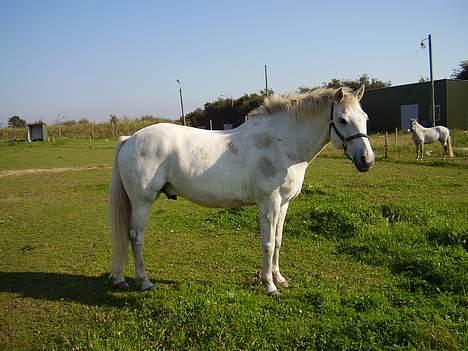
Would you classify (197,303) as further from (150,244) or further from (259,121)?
(150,244)

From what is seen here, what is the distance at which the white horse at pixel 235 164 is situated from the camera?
4570 millimetres

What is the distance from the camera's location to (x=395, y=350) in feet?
10.2

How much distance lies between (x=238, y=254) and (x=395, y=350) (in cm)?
317

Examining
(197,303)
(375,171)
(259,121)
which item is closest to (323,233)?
(259,121)

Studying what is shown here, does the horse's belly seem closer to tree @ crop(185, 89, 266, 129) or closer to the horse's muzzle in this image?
the horse's muzzle

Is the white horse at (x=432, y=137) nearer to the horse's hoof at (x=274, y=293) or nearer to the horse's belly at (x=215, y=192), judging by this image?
the horse's belly at (x=215, y=192)

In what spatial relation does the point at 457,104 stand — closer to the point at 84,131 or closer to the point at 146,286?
the point at 146,286

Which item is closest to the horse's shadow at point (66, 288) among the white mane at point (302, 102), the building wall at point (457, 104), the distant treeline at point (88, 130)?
the white mane at point (302, 102)

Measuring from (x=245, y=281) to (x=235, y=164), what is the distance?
1.51 metres

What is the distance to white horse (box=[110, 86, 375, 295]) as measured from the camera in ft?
15.0

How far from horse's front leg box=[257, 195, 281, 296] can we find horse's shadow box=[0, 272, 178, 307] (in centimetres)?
116

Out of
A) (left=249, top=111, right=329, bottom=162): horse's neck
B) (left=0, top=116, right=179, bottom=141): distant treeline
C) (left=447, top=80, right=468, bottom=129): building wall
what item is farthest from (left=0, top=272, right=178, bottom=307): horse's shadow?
(left=0, top=116, right=179, bottom=141): distant treeline

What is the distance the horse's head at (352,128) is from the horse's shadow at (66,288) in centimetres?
264

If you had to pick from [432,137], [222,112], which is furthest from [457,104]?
[222,112]
